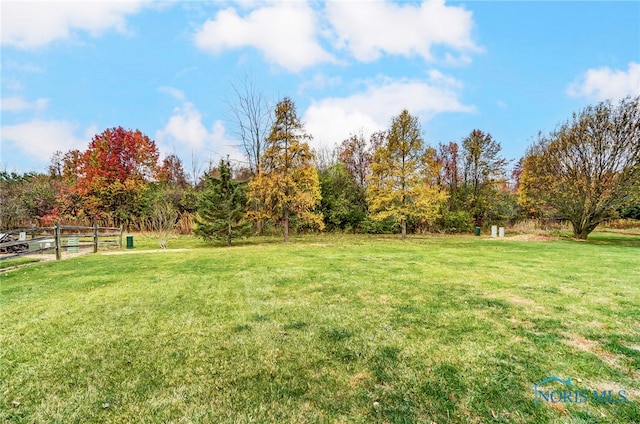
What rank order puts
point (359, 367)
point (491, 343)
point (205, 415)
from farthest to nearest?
1. point (491, 343)
2. point (359, 367)
3. point (205, 415)

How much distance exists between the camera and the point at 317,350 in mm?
2971

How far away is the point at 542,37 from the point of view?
9.93 metres

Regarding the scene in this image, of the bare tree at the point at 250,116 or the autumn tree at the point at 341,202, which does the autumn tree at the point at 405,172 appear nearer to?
the autumn tree at the point at 341,202

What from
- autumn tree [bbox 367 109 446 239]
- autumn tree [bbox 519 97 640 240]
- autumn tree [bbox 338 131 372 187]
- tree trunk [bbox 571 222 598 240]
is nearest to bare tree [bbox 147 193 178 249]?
autumn tree [bbox 367 109 446 239]

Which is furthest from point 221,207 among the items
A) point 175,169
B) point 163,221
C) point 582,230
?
point 175,169

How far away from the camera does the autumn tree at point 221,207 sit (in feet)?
47.9

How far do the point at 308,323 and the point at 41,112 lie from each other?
18606mm

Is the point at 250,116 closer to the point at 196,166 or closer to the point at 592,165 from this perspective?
the point at 196,166

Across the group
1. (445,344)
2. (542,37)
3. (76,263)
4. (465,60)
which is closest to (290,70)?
(465,60)

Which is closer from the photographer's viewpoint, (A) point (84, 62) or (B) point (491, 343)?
(B) point (491, 343)

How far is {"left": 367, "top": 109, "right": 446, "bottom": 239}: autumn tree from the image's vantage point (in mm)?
16891

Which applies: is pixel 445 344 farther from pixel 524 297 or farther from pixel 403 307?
pixel 524 297
